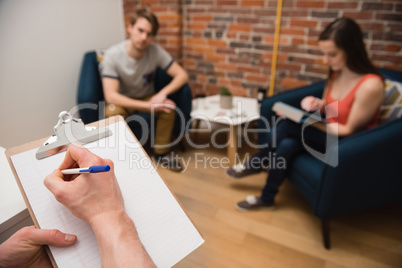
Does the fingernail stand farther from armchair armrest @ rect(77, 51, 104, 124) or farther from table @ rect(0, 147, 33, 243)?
armchair armrest @ rect(77, 51, 104, 124)

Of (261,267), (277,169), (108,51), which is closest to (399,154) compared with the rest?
(277,169)

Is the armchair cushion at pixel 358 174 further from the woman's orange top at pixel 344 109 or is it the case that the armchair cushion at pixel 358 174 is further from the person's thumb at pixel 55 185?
the person's thumb at pixel 55 185

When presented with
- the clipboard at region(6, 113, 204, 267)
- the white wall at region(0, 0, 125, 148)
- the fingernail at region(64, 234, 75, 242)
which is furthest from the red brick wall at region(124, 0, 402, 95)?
the fingernail at region(64, 234, 75, 242)

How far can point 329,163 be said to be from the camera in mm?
1248

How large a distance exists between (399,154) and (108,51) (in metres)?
1.93

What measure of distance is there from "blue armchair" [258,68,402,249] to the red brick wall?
3.58ft

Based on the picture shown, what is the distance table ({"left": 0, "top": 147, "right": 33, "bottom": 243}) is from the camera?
60 centimetres

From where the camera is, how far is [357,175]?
1.26 m

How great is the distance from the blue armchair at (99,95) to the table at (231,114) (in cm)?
12

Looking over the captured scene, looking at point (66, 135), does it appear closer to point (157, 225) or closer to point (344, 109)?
point (157, 225)

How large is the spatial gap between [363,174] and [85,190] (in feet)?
4.20

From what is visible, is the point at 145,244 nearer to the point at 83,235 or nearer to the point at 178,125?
the point at 83,235

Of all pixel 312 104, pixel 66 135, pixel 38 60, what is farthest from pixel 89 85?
pixel 312 104

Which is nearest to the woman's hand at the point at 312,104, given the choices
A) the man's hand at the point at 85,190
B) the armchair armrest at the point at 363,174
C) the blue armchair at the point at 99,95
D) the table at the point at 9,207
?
the armchair armrest at the point at 363,174
